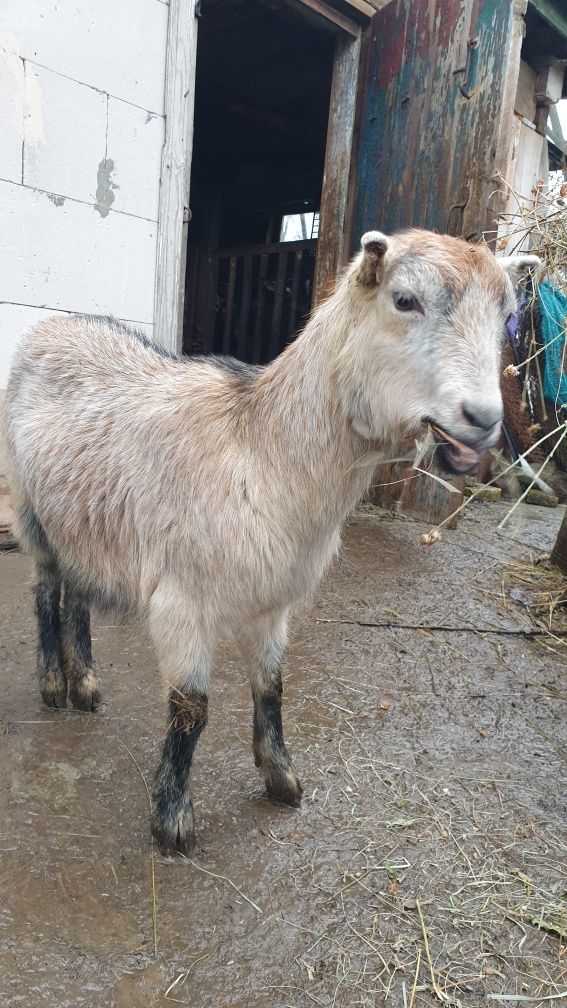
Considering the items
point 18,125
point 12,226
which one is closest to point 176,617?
point 12,226

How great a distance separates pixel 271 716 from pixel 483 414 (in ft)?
4.18

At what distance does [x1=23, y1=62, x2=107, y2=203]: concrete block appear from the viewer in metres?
3.78

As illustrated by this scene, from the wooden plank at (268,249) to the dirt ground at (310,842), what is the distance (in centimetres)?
567

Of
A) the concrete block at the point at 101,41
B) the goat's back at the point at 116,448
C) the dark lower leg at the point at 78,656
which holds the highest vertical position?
the concrete block at the point at 101,41

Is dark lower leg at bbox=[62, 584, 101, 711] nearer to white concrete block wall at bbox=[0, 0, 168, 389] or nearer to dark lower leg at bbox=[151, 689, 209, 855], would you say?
dark lower leg at bbox=[151, 689, 209, 855]

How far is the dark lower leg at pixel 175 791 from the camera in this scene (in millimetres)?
1954

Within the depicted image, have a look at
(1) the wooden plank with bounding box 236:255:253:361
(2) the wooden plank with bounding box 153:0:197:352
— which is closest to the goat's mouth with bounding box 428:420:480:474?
(2) the wooden plank with bounding box 153:0:197:352

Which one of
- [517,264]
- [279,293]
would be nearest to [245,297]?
[279,293]

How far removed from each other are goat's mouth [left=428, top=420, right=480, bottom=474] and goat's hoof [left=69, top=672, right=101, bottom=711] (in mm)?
1733

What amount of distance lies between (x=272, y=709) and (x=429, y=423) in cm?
114

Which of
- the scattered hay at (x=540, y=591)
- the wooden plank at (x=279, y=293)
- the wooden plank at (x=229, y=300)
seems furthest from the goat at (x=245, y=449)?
the wooden plank at (x=229, y=300)

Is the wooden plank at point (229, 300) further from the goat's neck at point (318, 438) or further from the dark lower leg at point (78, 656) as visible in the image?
the goat's neck at point (318, 438)

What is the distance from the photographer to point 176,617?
1900 mm

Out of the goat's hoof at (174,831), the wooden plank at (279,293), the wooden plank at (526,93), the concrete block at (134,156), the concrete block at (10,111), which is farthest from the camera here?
the wooden plank at (279,293)
